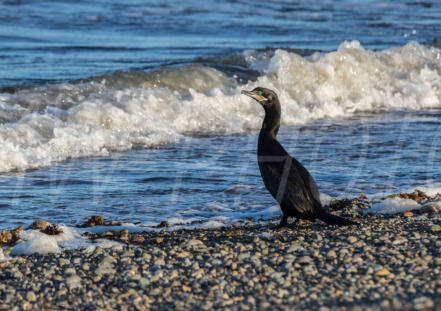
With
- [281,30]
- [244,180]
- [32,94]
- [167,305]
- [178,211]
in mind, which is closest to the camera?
[167,305]

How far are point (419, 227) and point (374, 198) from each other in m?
1.53

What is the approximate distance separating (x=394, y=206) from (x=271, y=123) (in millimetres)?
1368

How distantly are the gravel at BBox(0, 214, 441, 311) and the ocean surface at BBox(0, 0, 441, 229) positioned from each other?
1373mm

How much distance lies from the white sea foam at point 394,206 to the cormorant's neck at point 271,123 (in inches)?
45.8

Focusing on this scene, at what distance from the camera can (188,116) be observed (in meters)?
11.7

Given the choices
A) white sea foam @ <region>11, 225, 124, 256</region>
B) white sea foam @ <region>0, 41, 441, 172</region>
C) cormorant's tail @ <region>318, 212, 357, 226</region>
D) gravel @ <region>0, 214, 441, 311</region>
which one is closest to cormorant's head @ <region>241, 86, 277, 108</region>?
cormorant's tail @ <region>318, 212, 357, 226</region>

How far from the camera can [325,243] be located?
5.25 m

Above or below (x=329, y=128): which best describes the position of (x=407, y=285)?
above

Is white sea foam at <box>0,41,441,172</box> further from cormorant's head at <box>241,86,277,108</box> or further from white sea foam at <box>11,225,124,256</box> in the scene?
cormorant's head at <box>241,86,277,108</box>

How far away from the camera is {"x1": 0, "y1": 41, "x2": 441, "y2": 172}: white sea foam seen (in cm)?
977

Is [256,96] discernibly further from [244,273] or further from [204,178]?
[244,273]

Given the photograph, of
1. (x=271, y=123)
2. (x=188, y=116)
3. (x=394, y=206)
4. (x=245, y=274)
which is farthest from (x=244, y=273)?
(x=188, y=116)

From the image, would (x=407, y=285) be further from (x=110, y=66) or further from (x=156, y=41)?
(x=156, y=41)

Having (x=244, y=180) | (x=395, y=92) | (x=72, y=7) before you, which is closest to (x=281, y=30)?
(x=72, y=7)
